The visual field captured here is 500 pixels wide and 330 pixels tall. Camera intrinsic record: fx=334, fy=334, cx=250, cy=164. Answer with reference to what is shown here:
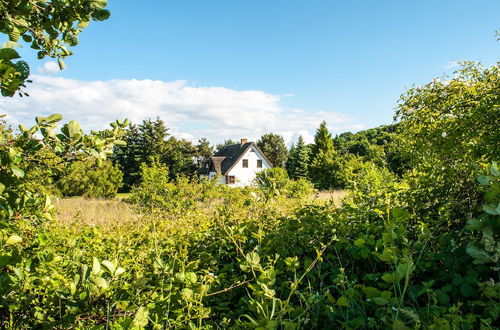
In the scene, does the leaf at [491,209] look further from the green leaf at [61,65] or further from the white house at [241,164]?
the white house at [241,164]

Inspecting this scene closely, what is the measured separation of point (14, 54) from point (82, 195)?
73.3ft

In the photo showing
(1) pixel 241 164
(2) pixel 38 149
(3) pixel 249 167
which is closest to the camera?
(2) pixel 38 149

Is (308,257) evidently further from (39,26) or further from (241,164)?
(241,164)

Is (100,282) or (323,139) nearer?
(100,282)

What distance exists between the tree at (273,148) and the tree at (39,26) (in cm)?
6031

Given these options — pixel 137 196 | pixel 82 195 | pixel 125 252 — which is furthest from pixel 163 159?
pixel 125 252

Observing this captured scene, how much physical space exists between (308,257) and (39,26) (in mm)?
2477

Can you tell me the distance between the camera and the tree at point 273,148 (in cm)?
6234

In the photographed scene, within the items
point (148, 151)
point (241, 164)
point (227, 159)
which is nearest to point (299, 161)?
point (241, 164)

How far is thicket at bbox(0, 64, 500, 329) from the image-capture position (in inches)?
64.7

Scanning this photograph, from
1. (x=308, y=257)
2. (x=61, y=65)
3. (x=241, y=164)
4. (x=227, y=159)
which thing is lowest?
(x=308, y=257)

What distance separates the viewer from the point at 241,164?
42094 mm

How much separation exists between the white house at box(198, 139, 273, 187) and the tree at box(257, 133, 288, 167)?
18.0 metres

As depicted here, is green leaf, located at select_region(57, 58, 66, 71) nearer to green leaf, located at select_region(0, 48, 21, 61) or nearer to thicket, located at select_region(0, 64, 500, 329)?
thicket, located at select_region(0, 64, 500, 329)
